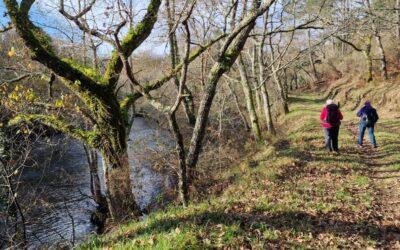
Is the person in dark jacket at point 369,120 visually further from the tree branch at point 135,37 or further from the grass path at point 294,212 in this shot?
the tree branch at point 135,37

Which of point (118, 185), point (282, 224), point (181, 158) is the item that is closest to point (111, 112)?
point (118, 185)

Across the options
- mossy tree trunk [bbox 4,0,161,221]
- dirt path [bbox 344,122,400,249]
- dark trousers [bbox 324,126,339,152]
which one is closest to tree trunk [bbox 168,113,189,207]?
mossy tree trunk [bbox 4,0,161,221]

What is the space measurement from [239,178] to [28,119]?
7.30 metres

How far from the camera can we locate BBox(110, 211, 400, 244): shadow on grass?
6484mm

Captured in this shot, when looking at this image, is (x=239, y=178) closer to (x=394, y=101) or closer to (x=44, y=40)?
(x=44, y=40)

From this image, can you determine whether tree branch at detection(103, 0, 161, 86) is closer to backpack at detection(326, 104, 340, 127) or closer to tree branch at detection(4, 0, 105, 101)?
A: tree branch at detection(4, 0, 105, 101)

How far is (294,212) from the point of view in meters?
→ 7.51

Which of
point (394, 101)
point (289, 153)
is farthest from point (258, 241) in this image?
point (394, 101)

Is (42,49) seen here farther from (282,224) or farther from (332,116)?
(332,116)

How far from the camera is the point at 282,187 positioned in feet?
32.0

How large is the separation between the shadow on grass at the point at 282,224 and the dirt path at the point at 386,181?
144mm

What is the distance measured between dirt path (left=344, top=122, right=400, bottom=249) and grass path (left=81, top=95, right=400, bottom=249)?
0.02m

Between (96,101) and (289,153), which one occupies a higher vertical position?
(96,101)

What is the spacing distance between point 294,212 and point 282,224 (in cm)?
82
